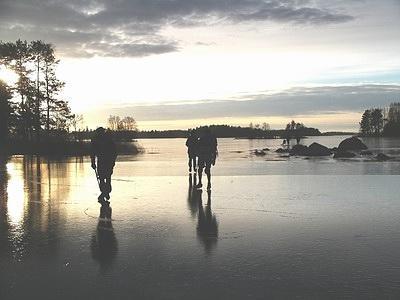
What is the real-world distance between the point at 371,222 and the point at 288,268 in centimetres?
371

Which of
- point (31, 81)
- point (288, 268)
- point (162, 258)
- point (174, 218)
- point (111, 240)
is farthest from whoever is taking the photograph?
point (31, 81)

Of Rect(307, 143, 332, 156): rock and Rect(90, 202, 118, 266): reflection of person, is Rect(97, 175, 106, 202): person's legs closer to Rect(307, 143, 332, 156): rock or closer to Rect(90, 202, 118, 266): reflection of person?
Rect(90, 202, 118, 266): reflection of person

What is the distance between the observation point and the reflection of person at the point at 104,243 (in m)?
6.54

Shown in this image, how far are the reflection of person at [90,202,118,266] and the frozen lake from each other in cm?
2

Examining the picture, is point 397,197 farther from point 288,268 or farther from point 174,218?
point 288,268

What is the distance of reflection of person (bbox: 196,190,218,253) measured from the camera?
291 inches

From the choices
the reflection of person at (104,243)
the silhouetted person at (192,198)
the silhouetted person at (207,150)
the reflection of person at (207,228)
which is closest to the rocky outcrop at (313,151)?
the silhouetted person at (192,198)

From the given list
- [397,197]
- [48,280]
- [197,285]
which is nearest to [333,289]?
[197,285]

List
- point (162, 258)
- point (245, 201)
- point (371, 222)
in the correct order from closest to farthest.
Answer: point (162, 258) → point (371, 222) → point (245, 201)

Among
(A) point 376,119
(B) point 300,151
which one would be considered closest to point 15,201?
(B) point 300,151

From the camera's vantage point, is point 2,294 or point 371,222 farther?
point 371,222

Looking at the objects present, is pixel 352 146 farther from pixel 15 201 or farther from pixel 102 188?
pixel 15 201

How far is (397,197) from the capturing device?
12.2m

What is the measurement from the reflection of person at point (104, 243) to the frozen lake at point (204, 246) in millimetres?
17
